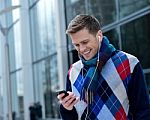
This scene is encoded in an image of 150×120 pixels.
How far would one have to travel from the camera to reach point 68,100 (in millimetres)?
3129

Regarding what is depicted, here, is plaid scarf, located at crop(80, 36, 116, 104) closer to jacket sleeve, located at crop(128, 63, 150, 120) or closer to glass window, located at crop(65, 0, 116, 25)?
jacket sleeve, located at crop(128, 63, 150, 120)

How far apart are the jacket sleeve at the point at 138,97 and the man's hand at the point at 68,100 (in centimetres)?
38

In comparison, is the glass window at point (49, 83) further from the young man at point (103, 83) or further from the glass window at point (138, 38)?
the young man at point (103, 83)

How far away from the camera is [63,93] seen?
3088mm

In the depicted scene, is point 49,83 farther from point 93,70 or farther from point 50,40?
point 93,70

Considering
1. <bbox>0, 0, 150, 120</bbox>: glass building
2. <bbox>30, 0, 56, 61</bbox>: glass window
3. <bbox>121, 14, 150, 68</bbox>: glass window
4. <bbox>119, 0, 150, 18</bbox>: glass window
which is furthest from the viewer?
<bbox>30, 0, 56, 61</bbox>: glass window

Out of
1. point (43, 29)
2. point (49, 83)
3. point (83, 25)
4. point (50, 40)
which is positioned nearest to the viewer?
point (83, 25)

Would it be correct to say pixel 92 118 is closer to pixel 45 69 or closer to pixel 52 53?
pixel 52 53

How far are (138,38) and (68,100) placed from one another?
887 cm

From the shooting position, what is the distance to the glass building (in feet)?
39.5

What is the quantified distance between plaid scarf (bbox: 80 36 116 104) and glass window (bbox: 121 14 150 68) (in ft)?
26.9

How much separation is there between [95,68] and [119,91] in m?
0.23

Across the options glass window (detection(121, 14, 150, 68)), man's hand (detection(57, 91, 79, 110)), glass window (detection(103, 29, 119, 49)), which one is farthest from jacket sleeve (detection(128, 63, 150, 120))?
glass window (detection(103, 29, 119, 49))

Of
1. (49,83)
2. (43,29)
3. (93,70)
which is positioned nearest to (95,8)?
(49,83)
